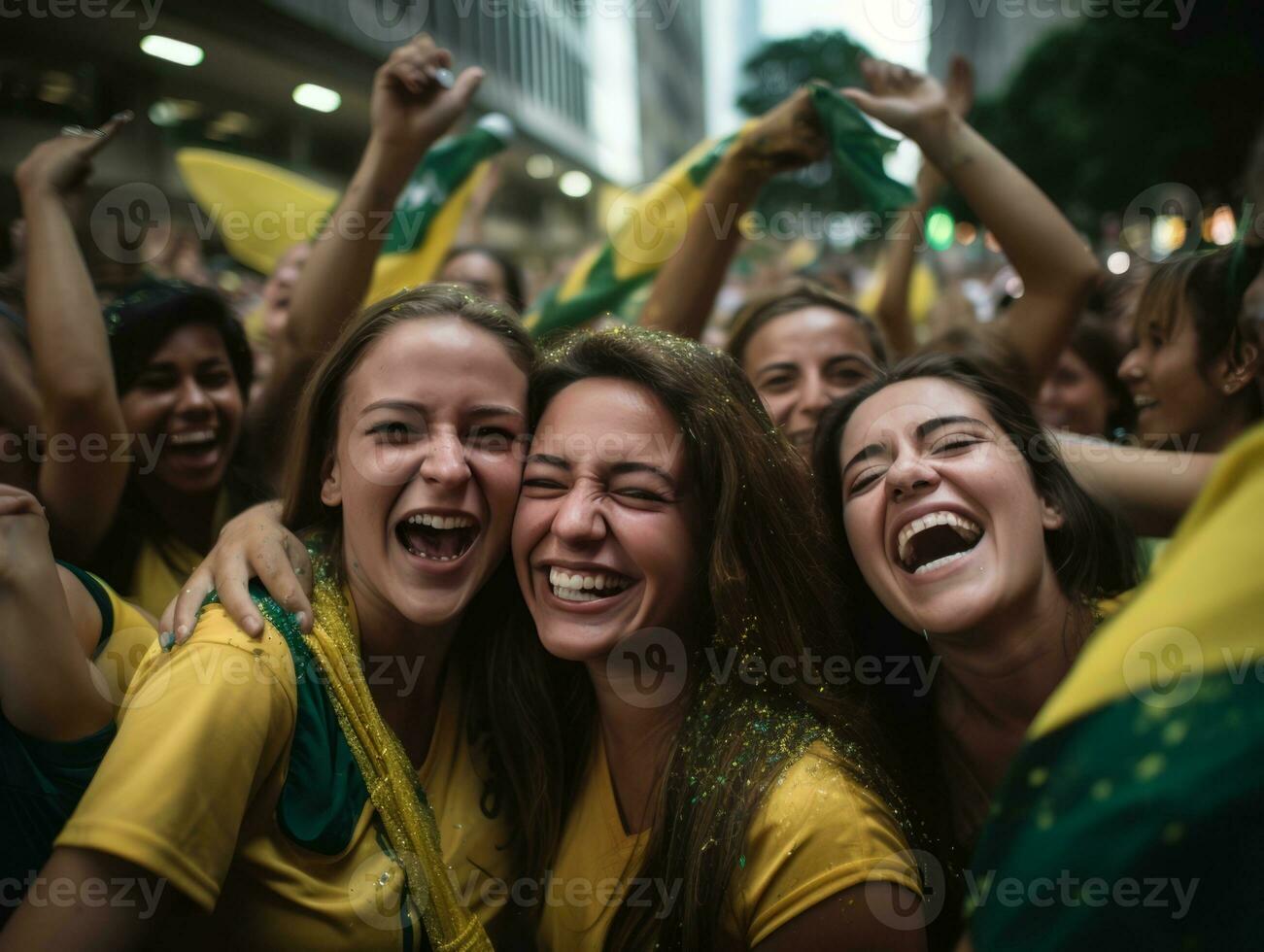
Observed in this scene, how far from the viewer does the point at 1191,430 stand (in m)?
2.65

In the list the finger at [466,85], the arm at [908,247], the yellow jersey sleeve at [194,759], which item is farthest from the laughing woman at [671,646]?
the arm at [908,247]

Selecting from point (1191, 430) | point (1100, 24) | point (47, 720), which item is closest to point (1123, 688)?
point (47, 720)

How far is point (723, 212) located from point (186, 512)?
6.33ft

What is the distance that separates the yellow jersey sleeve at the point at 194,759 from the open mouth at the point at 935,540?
4.03 ft

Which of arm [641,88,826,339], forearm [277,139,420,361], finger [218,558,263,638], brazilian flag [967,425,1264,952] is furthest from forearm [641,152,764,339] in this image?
brazilian flag [967,425,1264,952]

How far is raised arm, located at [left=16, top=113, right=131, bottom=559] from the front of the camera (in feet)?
7.07

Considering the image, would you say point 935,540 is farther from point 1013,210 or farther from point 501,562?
point 1013,210

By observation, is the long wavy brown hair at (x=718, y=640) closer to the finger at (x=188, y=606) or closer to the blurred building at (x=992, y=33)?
the finger at (x=188, y=606)

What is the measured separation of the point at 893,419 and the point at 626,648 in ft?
2.54

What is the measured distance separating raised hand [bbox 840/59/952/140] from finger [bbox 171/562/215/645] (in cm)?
228

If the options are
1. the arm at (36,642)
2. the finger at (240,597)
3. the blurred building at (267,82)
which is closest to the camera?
the arm at (36,642)

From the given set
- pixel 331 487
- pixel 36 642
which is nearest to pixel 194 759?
pixel 36 642

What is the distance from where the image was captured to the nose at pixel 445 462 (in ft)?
6.19

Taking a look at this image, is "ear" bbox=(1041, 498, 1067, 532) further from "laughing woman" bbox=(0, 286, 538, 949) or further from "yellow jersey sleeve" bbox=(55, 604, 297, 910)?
"yellow jersey sleeve" bbox=(55, 604, 297, 910)
